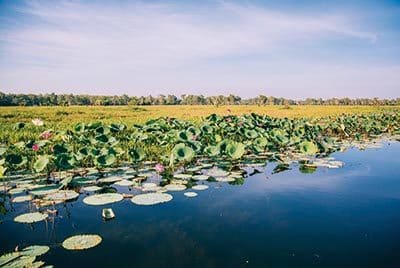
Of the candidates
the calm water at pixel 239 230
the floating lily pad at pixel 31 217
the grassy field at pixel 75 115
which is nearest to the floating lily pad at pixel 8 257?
the calm water at pixel 239 230

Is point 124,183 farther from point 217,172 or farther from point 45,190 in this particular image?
point 217,172

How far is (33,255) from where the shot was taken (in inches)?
100

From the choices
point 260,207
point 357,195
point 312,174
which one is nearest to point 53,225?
point 260,207

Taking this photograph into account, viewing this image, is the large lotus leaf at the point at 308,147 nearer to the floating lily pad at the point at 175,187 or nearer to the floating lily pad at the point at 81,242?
the floating lily pad at the point at 175,187

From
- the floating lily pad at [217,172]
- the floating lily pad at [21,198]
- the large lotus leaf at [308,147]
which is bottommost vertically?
the floating lily pad at [217,172]

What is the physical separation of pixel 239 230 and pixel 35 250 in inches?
67.1

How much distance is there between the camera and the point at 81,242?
2779 mm

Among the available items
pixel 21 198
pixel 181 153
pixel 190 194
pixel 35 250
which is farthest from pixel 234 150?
pixel 35 250

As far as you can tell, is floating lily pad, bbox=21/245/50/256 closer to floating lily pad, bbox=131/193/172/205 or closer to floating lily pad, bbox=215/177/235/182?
floating lily pad, bbox=131/193/172/205

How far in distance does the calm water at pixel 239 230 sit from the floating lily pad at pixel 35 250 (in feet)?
0.20

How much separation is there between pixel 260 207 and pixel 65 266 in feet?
7.08

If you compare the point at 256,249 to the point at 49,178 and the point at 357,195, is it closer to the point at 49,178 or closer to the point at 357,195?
the point at 357,195

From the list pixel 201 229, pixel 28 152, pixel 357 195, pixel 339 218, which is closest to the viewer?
pixel 201 229

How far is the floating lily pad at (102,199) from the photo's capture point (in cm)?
375
